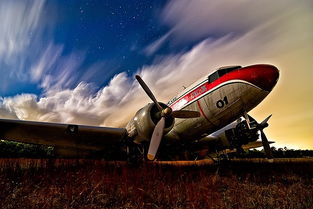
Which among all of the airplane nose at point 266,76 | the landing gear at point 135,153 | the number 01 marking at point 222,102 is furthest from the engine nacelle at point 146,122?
the airplane nose at point 266,76

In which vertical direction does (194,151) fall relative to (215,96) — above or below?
below

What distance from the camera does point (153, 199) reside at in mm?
3721

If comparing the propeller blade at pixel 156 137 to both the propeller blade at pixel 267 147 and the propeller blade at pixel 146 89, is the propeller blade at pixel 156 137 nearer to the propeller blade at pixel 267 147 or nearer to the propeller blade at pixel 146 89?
the propeller blade at pixel 146 89

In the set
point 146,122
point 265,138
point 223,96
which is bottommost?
point 265,138

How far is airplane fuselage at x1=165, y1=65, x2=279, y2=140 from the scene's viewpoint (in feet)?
23.6

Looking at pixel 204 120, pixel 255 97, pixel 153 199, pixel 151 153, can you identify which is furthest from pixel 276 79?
pixel 153 199

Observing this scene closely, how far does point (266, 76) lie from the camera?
279 inches

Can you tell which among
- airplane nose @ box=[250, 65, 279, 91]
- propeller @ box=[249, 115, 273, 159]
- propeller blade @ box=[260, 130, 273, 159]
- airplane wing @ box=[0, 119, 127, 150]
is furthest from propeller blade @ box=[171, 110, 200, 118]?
propeller blade @ box=[260, 130, 273, 159]

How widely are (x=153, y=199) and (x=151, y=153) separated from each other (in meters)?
3.83

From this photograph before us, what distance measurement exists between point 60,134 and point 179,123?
569 centimetres

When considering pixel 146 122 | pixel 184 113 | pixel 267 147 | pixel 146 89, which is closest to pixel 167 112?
pixel 184 113

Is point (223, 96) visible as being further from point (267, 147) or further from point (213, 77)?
point (267, 147)

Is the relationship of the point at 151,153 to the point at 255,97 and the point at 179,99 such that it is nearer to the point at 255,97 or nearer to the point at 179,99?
the point at 179,99

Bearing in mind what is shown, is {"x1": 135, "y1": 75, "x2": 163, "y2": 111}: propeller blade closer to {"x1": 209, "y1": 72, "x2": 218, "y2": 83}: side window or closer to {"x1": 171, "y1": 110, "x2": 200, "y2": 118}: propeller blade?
{"x1": 171, "y1": 110, "x2": 200, "y2": 118}: propeller blade
